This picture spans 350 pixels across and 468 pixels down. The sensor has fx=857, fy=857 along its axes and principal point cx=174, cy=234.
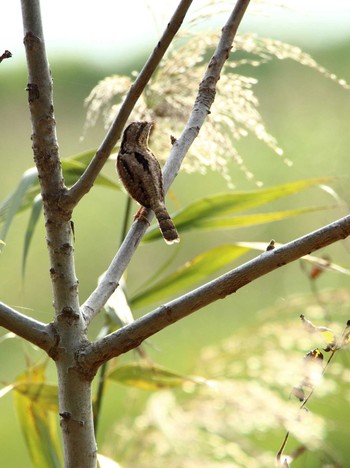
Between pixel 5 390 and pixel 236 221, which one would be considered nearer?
pixel 5 390

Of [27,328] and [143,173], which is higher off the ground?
[143,173]

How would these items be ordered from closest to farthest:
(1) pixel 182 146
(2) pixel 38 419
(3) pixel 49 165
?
(3) pixel 49 165
(1) pixel 182 146
(2) pixel 38 419

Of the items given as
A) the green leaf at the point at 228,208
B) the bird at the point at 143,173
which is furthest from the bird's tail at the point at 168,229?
the green leaf at the point at 228,208

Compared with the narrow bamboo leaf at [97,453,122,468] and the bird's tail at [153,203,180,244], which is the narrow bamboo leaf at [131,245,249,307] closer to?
the bird's tail at [153,203,180,244]

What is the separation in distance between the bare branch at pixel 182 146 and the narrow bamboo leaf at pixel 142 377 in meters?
0.31

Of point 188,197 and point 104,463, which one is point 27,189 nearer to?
point 104,463

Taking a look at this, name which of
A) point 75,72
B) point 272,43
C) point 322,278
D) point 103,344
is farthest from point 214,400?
point 75,72

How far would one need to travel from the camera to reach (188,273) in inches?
56.9

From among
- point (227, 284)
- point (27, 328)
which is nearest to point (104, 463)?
point (27, 328)

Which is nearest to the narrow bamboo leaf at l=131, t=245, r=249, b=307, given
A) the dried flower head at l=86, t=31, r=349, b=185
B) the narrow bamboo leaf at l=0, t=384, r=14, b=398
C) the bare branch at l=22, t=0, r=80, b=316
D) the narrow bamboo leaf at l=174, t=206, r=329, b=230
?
the narrow bamboo leaf at l=174, t=206, r=329, b=230

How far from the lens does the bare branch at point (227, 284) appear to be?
31.7 inches

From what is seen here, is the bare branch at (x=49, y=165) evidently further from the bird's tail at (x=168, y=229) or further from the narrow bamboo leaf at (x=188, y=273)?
the narrow bamboo leaf at (x=188, y=273)

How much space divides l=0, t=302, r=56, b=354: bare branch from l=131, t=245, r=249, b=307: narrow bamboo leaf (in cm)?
52

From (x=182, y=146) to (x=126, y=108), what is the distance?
20 cm
